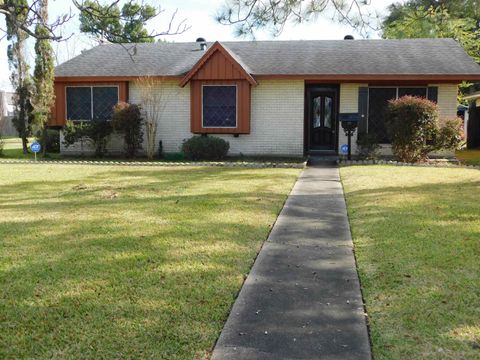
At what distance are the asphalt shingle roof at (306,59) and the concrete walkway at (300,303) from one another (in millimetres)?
11784

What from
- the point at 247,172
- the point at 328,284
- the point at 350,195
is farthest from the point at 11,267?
the point at 247,172

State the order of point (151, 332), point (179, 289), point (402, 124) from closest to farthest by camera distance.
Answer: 1. point (151, 332)
2. point (179, 289)
3. point (402, 124)

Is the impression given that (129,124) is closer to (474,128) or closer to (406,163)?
(406,163)

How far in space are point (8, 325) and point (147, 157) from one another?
583 inches

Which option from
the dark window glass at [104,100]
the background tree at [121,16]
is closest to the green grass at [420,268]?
the background tree at [121,16]

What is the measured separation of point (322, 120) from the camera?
18.3 metres

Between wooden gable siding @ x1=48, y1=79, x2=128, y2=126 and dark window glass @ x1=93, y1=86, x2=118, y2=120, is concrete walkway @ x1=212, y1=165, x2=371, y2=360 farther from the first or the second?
wooden gable siding @ x1=48, y1=79, x2=128, y2=126

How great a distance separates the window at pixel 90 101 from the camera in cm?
1831

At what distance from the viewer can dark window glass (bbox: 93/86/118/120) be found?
60.0ft

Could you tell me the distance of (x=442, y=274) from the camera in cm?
448

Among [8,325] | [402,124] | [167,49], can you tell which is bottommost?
[8,325]

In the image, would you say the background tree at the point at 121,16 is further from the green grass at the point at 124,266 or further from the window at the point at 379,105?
the window at the point at 379,105

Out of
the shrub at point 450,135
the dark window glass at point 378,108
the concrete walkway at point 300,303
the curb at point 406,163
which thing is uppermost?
the dark window glass at point 378,108

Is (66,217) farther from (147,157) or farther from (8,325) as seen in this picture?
(147,157)
